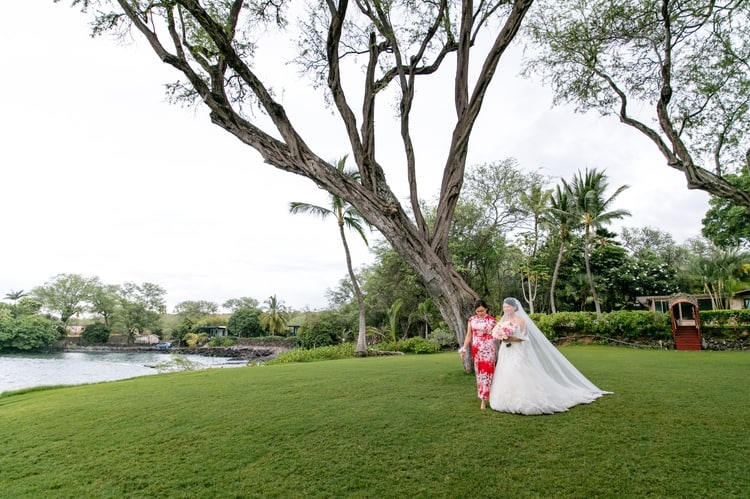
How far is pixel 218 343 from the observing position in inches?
1986

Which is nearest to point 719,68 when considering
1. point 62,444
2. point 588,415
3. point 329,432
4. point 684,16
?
point 684,16

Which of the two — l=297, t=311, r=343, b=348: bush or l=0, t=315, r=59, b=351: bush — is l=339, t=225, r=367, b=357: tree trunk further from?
l=0, t=315, r=59, b=351: bush

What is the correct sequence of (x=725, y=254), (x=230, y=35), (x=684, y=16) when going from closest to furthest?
1. (x=230, y=35)
2. (x=684, y=16)
3. (x=725, y=254)

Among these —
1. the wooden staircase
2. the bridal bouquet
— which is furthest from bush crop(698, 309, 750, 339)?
the bridal bouquet

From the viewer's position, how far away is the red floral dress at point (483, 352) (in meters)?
5.46

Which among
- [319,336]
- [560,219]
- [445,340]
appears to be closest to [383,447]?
[445,340]

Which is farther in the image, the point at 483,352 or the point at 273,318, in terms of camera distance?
the point at 273,318

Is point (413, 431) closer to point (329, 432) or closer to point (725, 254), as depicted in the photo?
point (329, 432)

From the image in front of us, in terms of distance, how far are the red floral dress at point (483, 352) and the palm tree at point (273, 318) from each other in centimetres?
4679

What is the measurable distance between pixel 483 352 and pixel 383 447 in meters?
2.37

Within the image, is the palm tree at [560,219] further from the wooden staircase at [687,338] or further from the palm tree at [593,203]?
the wooden staircase at [687,338]

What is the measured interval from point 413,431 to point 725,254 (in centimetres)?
3242

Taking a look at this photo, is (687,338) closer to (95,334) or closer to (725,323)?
(725,323)

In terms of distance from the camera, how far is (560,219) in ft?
80.7
